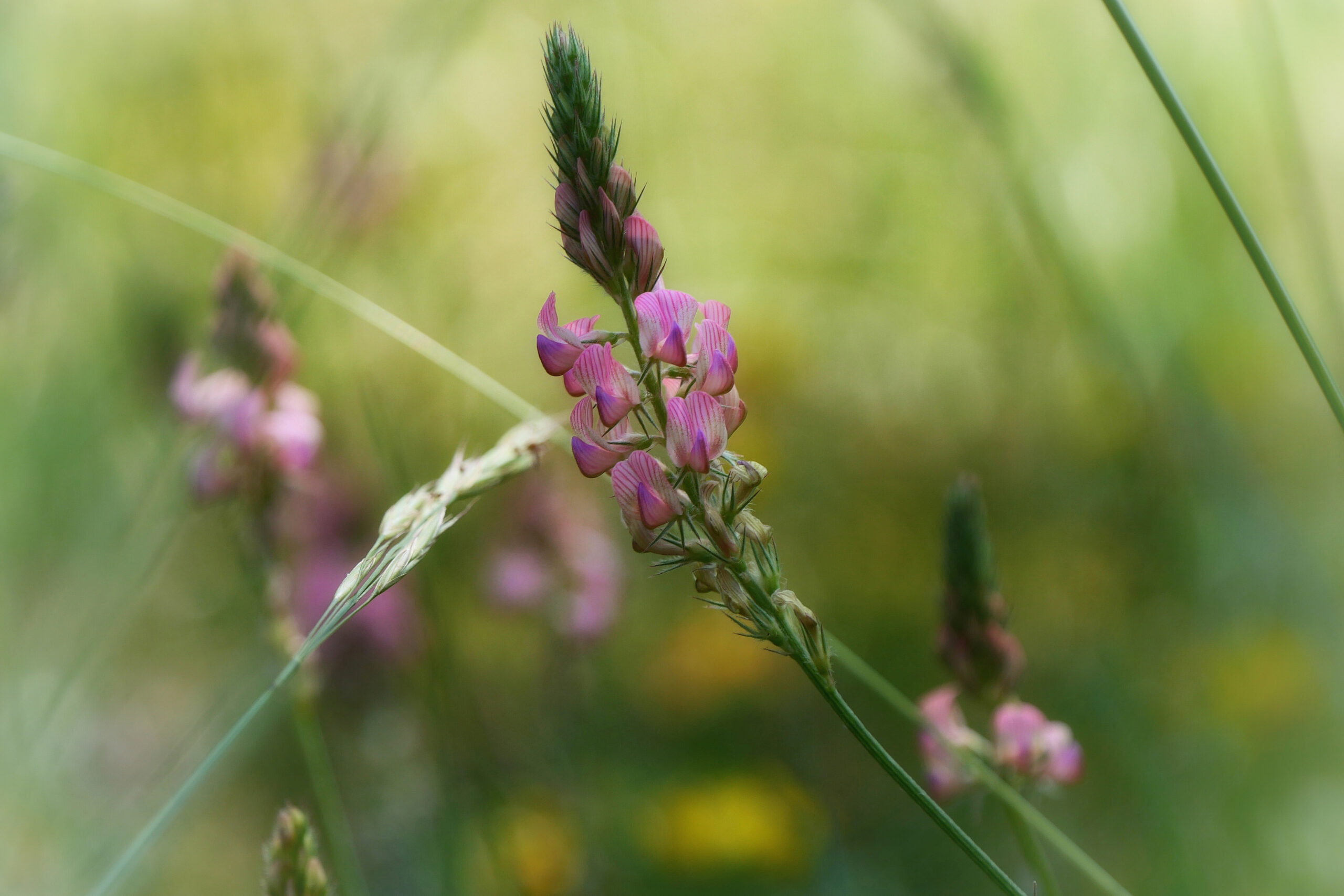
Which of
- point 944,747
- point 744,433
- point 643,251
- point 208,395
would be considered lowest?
point 944,747

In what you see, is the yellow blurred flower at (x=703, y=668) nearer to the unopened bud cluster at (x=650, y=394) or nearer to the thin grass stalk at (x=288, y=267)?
the thin grass stalk at (x=288, y=267)

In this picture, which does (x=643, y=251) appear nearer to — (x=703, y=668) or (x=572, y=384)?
(x=572, y=384)

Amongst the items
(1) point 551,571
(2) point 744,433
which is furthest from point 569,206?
(2) point 744,433

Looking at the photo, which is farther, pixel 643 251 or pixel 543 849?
pixel 543 849

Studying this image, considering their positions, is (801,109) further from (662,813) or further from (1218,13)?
(662,813)

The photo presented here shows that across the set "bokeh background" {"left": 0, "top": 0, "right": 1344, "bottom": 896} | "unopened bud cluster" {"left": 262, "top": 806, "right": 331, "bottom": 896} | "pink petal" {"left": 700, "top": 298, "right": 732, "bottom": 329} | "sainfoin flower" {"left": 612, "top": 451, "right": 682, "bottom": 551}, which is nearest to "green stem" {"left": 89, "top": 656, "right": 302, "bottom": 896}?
"unopened bud cluster" {"left": 262, "top": 806, "right": 331, "bottom": 896}

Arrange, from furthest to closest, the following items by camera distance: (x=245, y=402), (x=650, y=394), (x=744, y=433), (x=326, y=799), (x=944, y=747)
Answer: (x=744, y=433) < (x=245, y=402) < (x=326, y=799) < (x=944, y=747) < (x=650, y=394)
